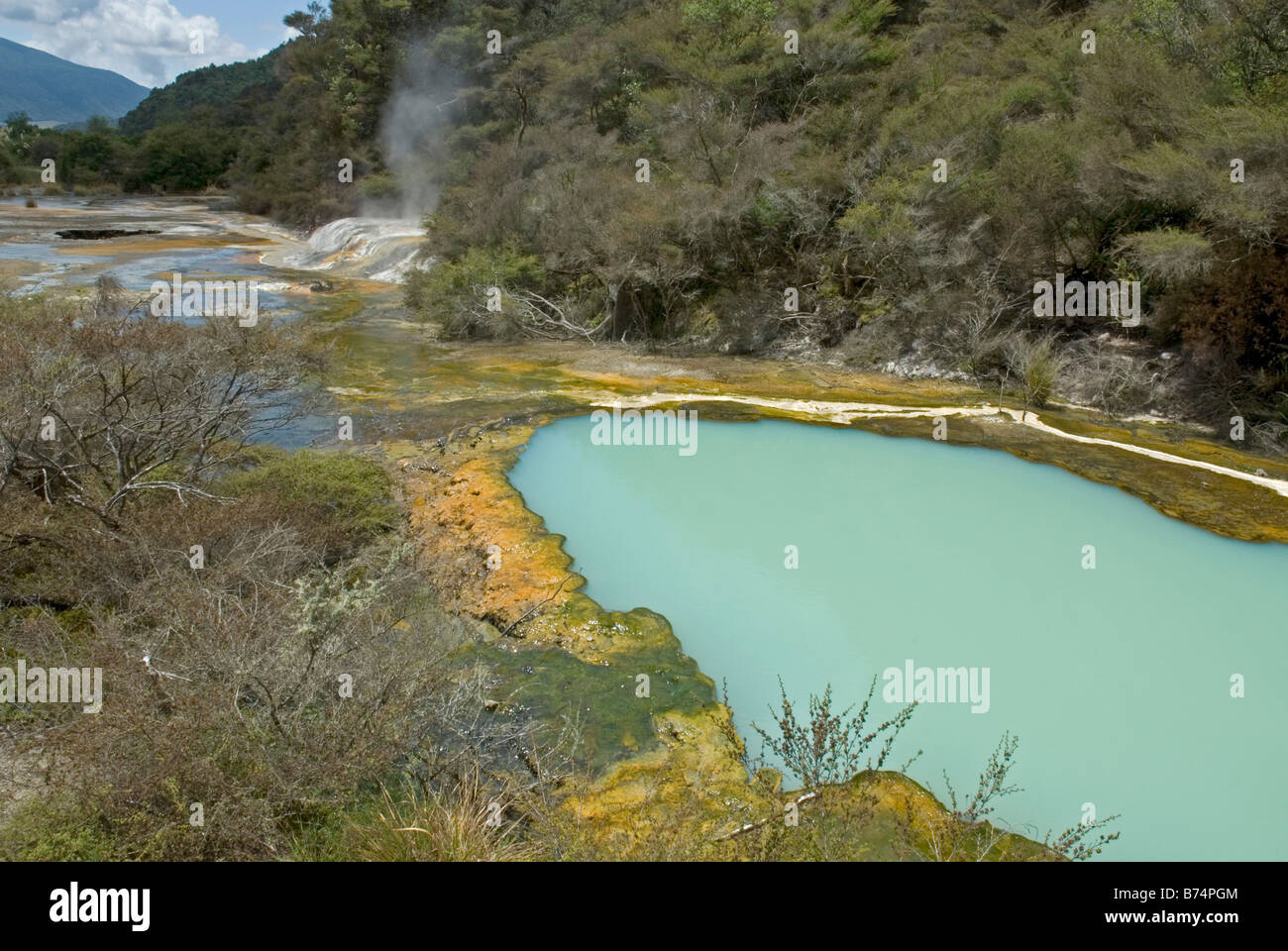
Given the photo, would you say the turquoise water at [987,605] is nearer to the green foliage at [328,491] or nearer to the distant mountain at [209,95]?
the green foliage at [328,491]

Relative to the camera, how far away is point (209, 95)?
8588cm

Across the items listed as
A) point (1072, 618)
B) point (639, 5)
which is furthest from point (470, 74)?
point (1072, 618)

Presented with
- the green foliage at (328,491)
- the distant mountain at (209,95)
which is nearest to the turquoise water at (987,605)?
the green foliage at (328,491)

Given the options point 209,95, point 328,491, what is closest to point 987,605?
point 328,491

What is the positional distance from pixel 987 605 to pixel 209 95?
100 meters

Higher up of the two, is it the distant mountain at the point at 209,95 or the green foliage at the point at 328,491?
the distant mountain at the point at 209,95

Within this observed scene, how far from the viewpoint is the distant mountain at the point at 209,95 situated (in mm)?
62463

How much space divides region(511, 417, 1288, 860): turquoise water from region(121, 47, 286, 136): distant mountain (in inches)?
2568

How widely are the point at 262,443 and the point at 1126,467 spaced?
349 inches

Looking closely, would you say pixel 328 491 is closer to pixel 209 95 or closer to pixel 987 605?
pixel 987 605

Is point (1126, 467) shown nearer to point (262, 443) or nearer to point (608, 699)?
point (608, 699)

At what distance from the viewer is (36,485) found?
20.0 feet

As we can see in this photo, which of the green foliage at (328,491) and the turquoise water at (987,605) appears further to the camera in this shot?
the green foliage at (328,491)

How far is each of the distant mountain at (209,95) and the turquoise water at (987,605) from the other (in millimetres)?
65226
